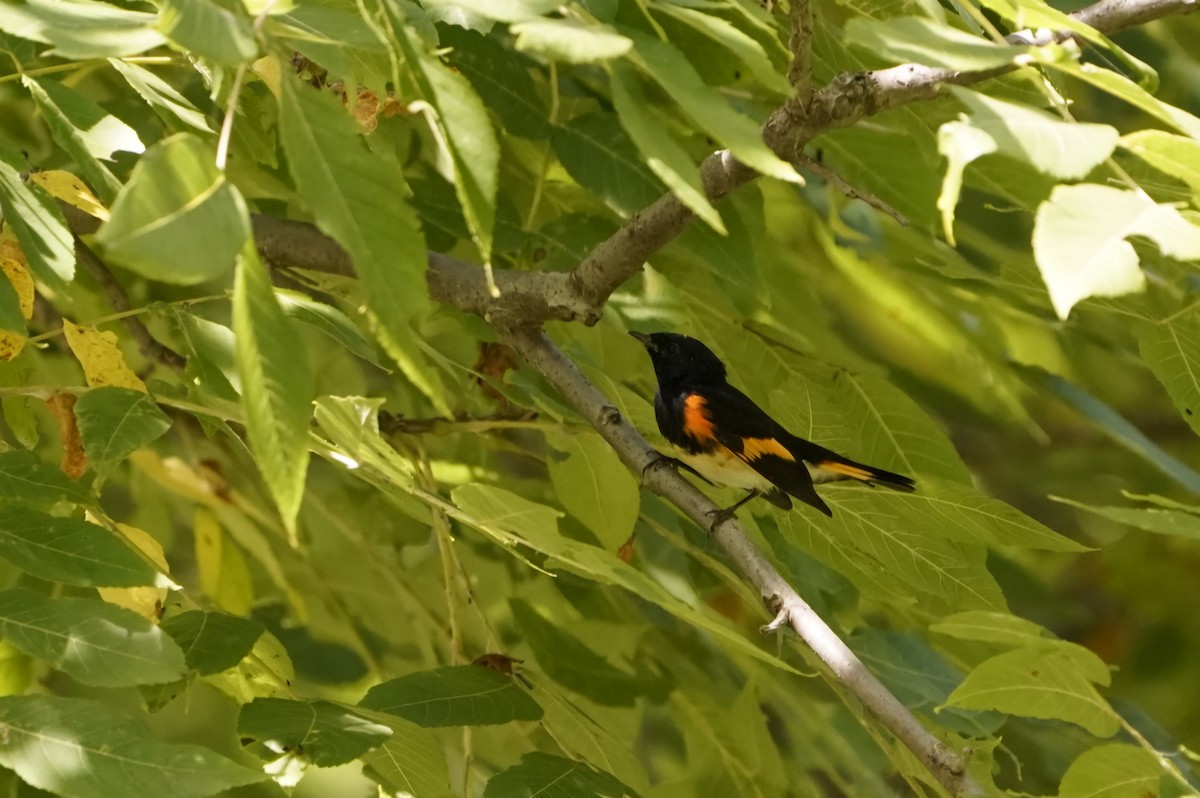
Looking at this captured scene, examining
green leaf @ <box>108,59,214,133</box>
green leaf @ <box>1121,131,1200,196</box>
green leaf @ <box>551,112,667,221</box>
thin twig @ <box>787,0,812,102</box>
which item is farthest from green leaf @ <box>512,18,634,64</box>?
green leaf @ <box>551,112,667,221</box>

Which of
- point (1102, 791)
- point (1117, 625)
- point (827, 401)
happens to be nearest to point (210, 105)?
point (827, 401)

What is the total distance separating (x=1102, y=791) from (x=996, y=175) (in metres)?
0.79

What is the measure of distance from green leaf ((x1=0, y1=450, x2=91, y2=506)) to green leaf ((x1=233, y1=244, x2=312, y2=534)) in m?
0.57

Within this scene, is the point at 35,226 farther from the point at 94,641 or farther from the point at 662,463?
the point at 662,463

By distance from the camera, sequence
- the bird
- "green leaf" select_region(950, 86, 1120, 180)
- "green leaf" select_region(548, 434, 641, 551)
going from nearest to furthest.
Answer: "green leaf" select_region(950, 86, 1120, 180)
"green leaf" select_region(548, 434, 641, 551)
the bird

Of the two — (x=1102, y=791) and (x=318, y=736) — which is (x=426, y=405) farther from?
(x=1102, y=791)

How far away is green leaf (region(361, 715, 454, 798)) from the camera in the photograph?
52.4 inches

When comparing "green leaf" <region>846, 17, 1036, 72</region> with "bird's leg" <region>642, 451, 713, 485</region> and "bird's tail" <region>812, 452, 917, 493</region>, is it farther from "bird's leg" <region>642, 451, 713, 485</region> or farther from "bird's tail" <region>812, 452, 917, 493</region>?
"bird's tail" <region>812, 452, 917, 493</region>

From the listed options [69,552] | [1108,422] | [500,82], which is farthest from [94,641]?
[1108,422]

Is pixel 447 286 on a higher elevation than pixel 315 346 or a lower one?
higher

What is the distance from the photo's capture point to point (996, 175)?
5.07 ft

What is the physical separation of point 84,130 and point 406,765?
0.75m

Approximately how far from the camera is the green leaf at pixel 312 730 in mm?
1224

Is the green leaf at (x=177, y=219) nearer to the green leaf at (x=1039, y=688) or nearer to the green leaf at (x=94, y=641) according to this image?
the green leaf at (x=94, y=641)
